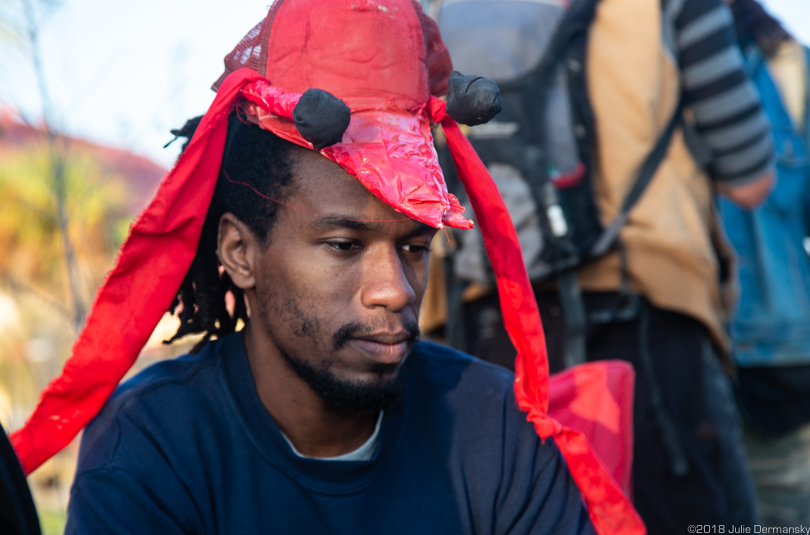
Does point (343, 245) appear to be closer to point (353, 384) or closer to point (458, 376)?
point (353, 384)

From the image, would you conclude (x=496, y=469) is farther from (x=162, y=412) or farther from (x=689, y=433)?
(x=689, y=433)

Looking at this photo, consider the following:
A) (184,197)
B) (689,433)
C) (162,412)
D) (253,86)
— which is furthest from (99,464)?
(689,433)

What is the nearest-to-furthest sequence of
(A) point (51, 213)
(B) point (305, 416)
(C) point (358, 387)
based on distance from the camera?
(C) point (358, 387) → (B) point (305, 416) → (A) point (51, 213)

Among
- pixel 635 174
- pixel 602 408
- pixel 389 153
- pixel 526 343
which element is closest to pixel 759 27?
pixel 635 174

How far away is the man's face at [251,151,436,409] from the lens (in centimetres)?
165

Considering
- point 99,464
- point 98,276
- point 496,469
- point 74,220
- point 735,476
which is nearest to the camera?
point 99,464

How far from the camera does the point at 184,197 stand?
168 cm

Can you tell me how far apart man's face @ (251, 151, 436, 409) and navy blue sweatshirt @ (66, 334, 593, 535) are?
171 millimetres

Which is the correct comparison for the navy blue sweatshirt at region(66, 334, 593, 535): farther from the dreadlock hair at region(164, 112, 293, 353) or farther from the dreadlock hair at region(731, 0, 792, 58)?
the dreadlock hair at region(731, 0, 792, 58)

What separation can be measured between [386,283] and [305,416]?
40cm

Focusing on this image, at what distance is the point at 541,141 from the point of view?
2.66 meters

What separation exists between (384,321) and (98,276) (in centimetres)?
248

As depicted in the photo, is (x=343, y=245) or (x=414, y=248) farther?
(x=414, y=248)

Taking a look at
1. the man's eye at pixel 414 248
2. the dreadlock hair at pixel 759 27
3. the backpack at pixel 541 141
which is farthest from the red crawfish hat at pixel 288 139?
the dreadlock hair at pixel 759 27
